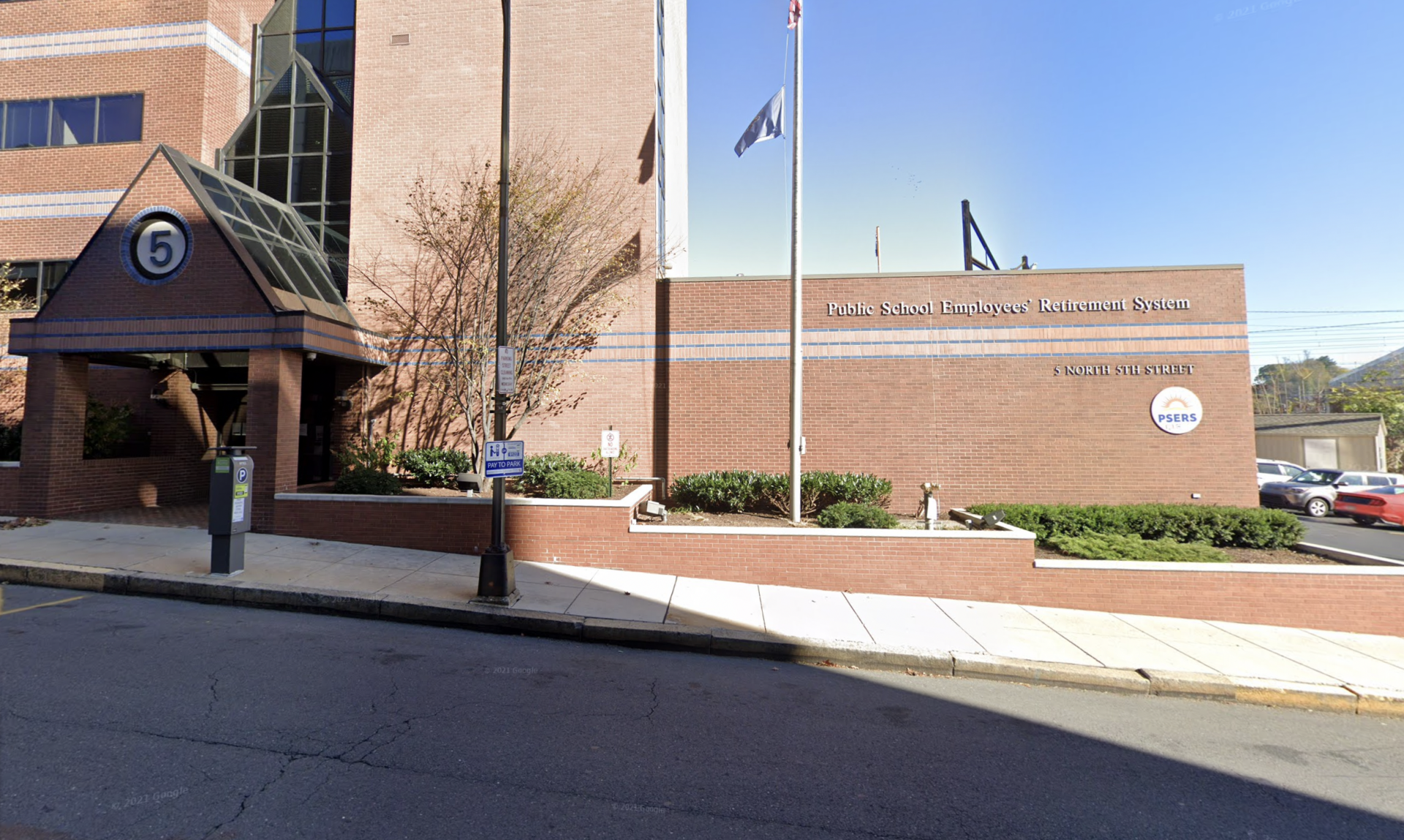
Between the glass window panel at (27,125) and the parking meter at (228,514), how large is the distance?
53.3 ft

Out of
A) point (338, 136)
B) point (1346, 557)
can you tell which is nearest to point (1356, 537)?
point (1346, 557)

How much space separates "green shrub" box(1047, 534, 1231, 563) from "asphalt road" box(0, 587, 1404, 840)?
4315mm

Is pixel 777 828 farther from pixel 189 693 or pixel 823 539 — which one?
pixel 823 539

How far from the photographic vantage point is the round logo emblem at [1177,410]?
14.0 metres

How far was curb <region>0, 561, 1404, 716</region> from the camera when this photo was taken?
6.75 meters

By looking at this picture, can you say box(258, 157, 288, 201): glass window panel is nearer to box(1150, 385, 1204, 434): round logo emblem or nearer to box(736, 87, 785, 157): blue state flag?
box(736, 87, 785, 157): blue state flag

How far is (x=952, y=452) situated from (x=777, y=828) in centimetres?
1193

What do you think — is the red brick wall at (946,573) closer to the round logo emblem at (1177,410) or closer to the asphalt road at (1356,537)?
the round logo emblem at (1177,410)

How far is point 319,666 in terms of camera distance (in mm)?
5793

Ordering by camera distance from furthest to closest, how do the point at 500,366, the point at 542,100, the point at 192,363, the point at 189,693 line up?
the point at 542,100
the point at 192,363
the point at 500,366
the point at 189,693

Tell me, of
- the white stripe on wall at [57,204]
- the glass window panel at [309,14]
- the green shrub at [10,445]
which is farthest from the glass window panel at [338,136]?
the green shrub at [10,445]

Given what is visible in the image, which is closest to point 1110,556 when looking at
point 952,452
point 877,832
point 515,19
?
point 952,452

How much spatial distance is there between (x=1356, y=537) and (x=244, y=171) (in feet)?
101

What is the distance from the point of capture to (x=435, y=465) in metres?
13.9
